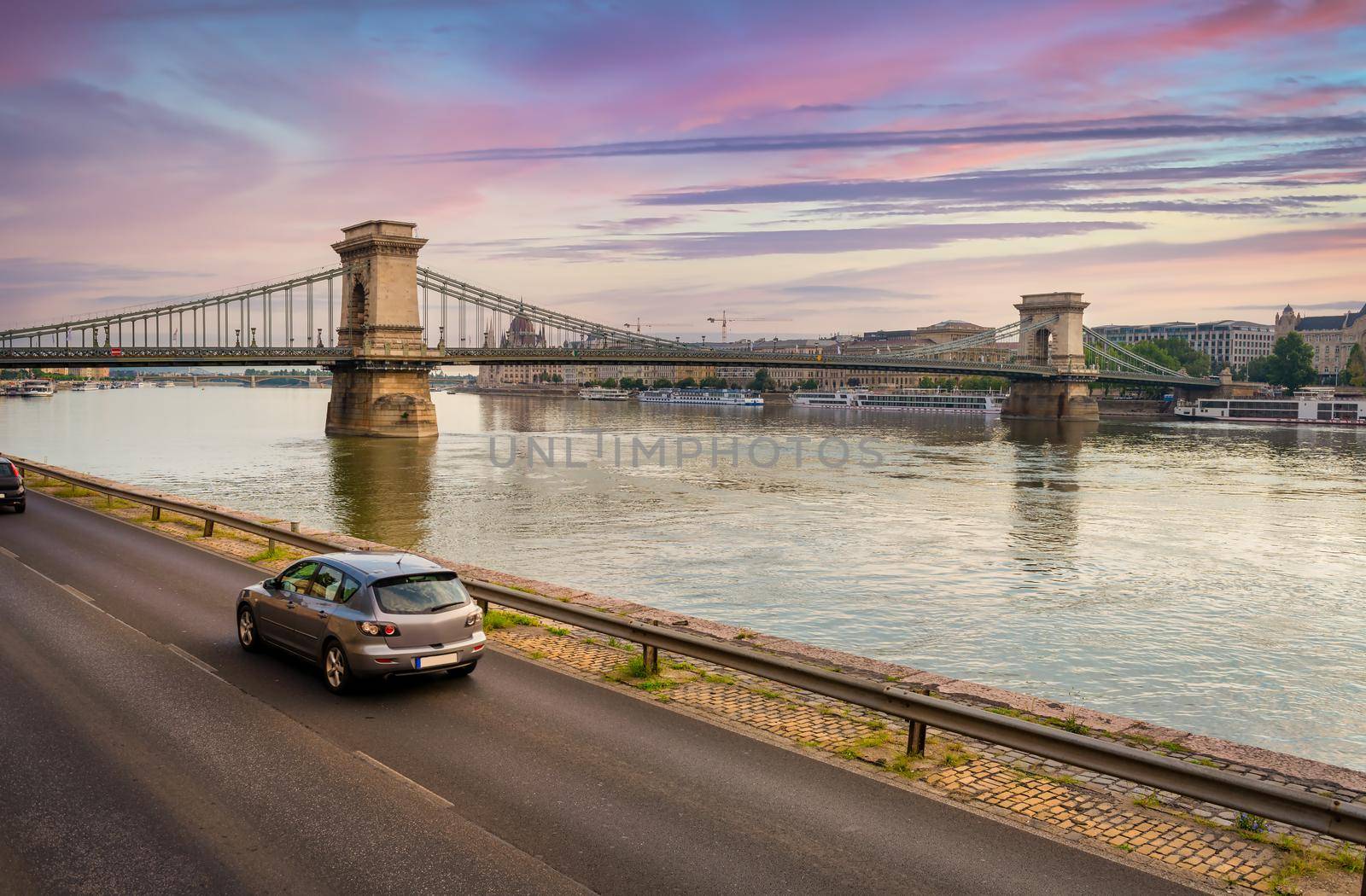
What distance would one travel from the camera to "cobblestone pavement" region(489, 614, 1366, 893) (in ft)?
26.3

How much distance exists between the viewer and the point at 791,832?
27.4ft

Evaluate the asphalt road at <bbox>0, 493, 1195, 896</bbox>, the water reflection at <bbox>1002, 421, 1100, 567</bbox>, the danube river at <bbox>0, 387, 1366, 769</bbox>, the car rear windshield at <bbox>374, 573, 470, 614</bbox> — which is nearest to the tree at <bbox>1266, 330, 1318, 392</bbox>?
the water reflection at <bbox>1002, 421, 1100, 567</bbox>

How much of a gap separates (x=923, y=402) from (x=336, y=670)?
173546 mm

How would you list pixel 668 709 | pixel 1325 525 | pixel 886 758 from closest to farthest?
pixel 886 758 < pixel 668 709 < pixel 1325 525

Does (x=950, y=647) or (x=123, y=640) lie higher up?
(x=123, y=640)

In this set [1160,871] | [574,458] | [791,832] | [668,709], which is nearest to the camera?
[1160,871]

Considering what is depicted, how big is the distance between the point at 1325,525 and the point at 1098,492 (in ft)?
40.1

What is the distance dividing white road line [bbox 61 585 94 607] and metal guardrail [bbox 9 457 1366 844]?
24.6 feet

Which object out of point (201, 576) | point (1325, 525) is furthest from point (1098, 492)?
point (201, 576)

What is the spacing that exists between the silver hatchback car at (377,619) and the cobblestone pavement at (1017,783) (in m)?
2.11

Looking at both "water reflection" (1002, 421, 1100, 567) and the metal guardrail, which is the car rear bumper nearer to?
the metal guardrail

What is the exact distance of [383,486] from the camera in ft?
163

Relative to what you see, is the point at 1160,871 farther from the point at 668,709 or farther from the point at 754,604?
the point at 754,604

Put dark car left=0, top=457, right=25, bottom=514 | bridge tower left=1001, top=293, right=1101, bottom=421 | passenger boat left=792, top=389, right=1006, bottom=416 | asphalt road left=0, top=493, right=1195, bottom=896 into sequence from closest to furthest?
asphalt road left=0, top=493, right=1195, bottom=896, dark car left=0, top=457, right=25, bottom=514, bridge tower left=1001, top=293, right=1101, bottom=421, passenger boat left=792, top=389, right=1006, bottom=416
